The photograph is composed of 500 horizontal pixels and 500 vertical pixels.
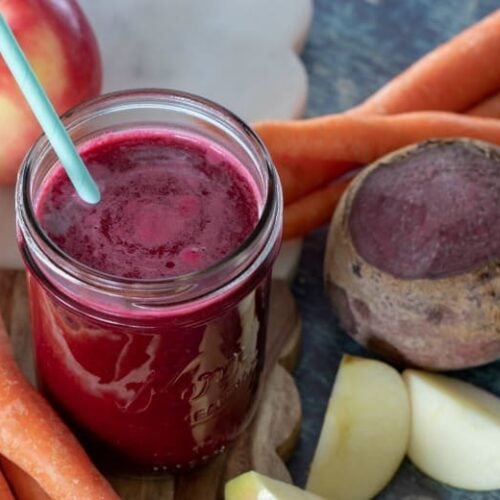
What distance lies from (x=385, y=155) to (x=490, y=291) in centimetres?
24

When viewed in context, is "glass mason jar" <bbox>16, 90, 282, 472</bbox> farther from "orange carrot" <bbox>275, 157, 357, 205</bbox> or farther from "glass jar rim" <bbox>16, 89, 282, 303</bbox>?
"orange carrot" <bbox>275, 157, 357, 205</bbox>

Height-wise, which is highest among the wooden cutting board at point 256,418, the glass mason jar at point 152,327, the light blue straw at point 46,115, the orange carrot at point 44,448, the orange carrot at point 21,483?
the light blue straw at point 46,115

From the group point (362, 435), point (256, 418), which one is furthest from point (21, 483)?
point (362, 435)

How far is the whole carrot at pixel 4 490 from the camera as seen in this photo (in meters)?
1.14

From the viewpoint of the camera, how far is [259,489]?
109 cm

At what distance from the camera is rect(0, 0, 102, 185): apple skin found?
4.18 ft

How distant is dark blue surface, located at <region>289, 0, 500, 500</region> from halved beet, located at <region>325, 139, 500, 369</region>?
8 cm

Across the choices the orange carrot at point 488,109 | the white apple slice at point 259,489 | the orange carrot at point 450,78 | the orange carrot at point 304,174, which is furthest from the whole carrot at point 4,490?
the orange carrot at point 488,109

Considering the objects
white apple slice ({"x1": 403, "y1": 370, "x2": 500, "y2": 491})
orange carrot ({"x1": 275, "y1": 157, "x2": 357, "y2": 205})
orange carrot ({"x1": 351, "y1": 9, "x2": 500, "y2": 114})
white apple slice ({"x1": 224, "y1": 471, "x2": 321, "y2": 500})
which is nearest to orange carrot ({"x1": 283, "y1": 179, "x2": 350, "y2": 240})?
orange carrot ({"x1": 275, "y1": 157, "x2": 357, "y2": 205})

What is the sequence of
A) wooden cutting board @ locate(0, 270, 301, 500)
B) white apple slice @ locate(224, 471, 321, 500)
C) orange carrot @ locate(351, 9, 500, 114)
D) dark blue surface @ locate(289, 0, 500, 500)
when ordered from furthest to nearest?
orange carrot @ locate(351, 9, 500, 114)
dark blue surface @ locate(289, 0, 500, 500)
wooden cutting board @ locate(0, 270, 301, 500)
white apple slice @ locate(224, 471, 321, 500)

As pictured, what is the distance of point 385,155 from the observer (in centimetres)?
134

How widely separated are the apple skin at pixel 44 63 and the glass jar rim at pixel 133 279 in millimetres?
216

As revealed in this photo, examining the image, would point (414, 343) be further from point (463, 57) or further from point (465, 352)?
point (463, 57)

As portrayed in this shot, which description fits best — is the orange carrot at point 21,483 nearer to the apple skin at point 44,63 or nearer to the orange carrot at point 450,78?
the apple skin at point 44,63
